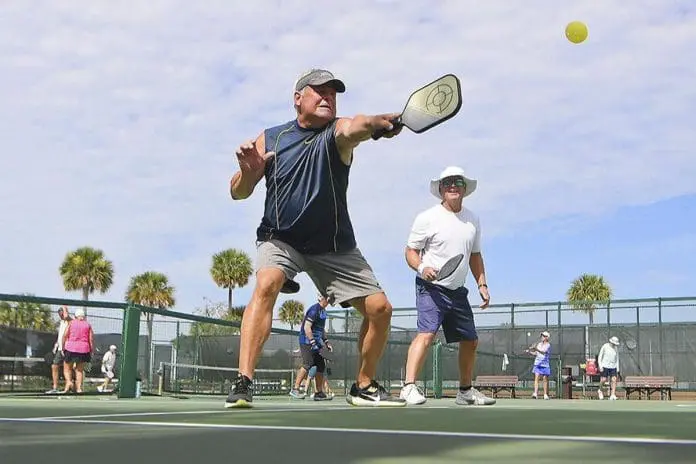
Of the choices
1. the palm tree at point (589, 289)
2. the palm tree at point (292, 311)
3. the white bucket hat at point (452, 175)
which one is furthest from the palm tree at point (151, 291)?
the white bucket hat at point (452, 175)

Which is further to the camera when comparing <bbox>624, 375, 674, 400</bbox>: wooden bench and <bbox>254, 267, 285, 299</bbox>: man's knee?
<bbox>624, 375, 674, 400</bbox>: wooden bench

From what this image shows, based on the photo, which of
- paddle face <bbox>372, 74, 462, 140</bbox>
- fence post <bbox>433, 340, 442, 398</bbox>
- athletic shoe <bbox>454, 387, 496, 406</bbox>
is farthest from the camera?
fence post <bbox>433, 340, 442, 398</bbox>

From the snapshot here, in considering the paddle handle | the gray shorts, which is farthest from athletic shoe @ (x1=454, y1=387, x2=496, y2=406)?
the paddle handle

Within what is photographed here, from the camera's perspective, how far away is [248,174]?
505 cm

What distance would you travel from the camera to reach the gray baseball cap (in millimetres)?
5078

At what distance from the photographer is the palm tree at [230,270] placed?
171 ft

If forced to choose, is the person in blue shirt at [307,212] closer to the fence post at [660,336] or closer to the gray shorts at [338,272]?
the gray shorts at [338,272]

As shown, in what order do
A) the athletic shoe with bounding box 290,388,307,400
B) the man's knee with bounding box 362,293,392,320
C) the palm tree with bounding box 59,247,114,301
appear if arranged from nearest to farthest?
the man's knee with bounding box 362,293,392,320 → the athletic shoe with bounding box 290,388,307,400 → the palm tree with bounding box 59,247,114,301

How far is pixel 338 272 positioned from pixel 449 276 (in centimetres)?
185

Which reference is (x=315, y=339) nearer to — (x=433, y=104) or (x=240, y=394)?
(x=240, y=394)

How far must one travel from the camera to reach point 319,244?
518 cm

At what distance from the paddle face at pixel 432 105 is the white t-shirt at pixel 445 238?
2686 millimetres

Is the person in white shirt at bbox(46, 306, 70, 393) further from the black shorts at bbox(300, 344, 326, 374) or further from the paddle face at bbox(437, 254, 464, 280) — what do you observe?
the paddle face at bbox(437, 254, 464, 280)

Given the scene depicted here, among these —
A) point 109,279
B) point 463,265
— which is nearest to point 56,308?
point 463,265
